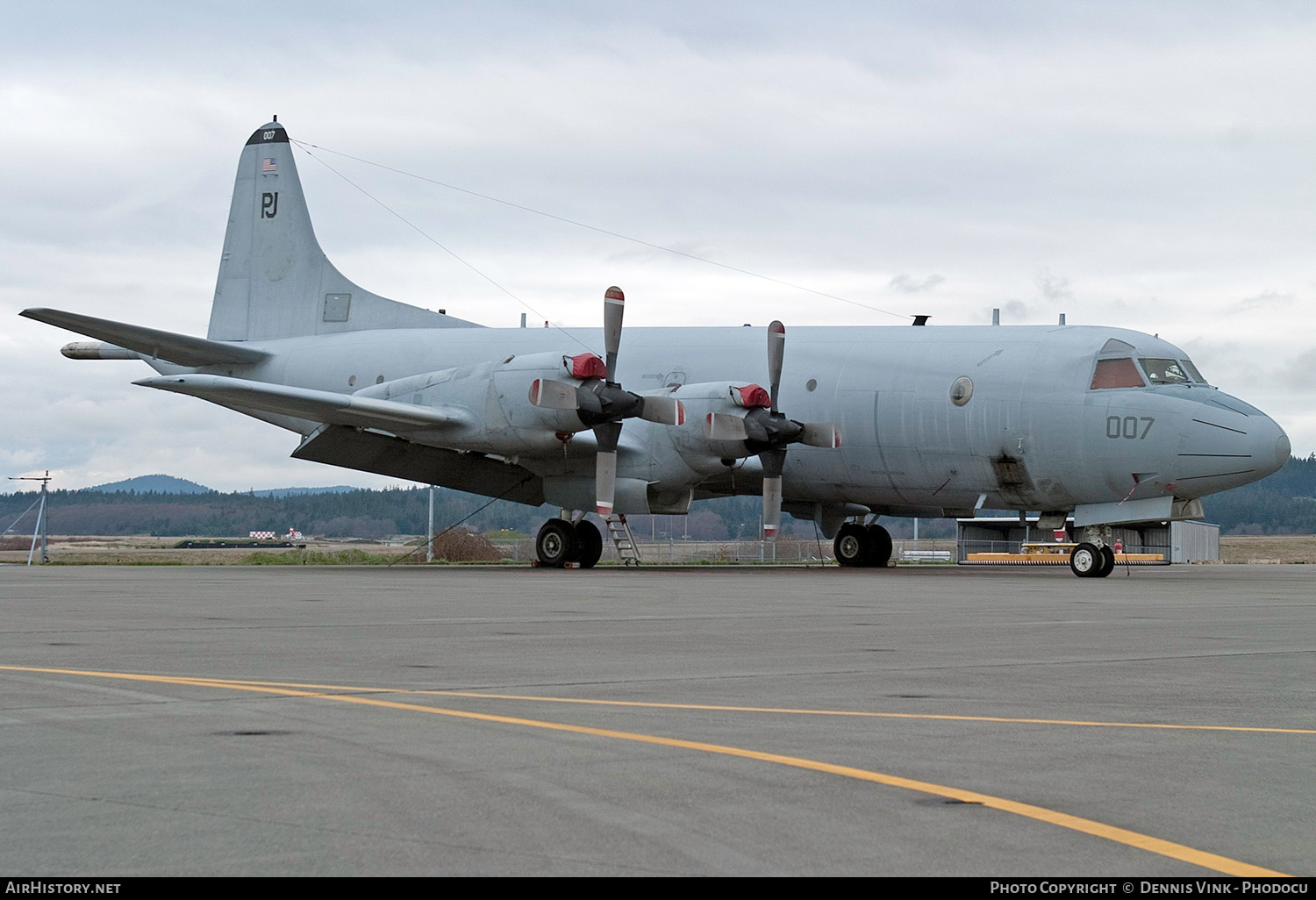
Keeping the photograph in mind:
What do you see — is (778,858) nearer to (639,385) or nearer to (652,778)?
(652,778)

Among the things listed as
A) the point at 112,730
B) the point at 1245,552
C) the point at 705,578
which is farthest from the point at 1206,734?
the point at 1245,552

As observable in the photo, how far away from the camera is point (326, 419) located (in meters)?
28.3

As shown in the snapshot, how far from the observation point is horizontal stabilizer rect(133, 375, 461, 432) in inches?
1046

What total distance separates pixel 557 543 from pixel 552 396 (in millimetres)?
5041

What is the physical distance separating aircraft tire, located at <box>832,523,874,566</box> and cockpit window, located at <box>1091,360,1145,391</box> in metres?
8.89

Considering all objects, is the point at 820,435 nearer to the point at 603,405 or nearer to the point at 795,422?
the point at 795,422

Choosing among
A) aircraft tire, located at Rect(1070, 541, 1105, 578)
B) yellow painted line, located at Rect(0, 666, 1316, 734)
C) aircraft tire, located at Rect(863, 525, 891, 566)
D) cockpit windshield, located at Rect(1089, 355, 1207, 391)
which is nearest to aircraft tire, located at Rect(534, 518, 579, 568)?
aircraft tire, located at Rect(863, 525, 891, 566)

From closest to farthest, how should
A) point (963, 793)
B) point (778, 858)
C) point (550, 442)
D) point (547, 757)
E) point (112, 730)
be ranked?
point (778, 858) < point (963, 793) < point (547, 757) < point (112, 730) < point (550, 442)

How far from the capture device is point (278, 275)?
37656 mm

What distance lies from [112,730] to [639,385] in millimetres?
24921

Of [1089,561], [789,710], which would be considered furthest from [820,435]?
[789,710]

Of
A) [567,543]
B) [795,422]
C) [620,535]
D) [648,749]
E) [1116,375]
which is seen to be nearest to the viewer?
[648,749]

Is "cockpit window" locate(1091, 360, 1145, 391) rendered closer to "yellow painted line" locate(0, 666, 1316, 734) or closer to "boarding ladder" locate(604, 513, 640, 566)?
"boarding ladder" locate(604, 513, 640, 566)

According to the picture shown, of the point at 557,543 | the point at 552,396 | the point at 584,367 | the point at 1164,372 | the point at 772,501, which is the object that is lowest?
the point at 557,543
